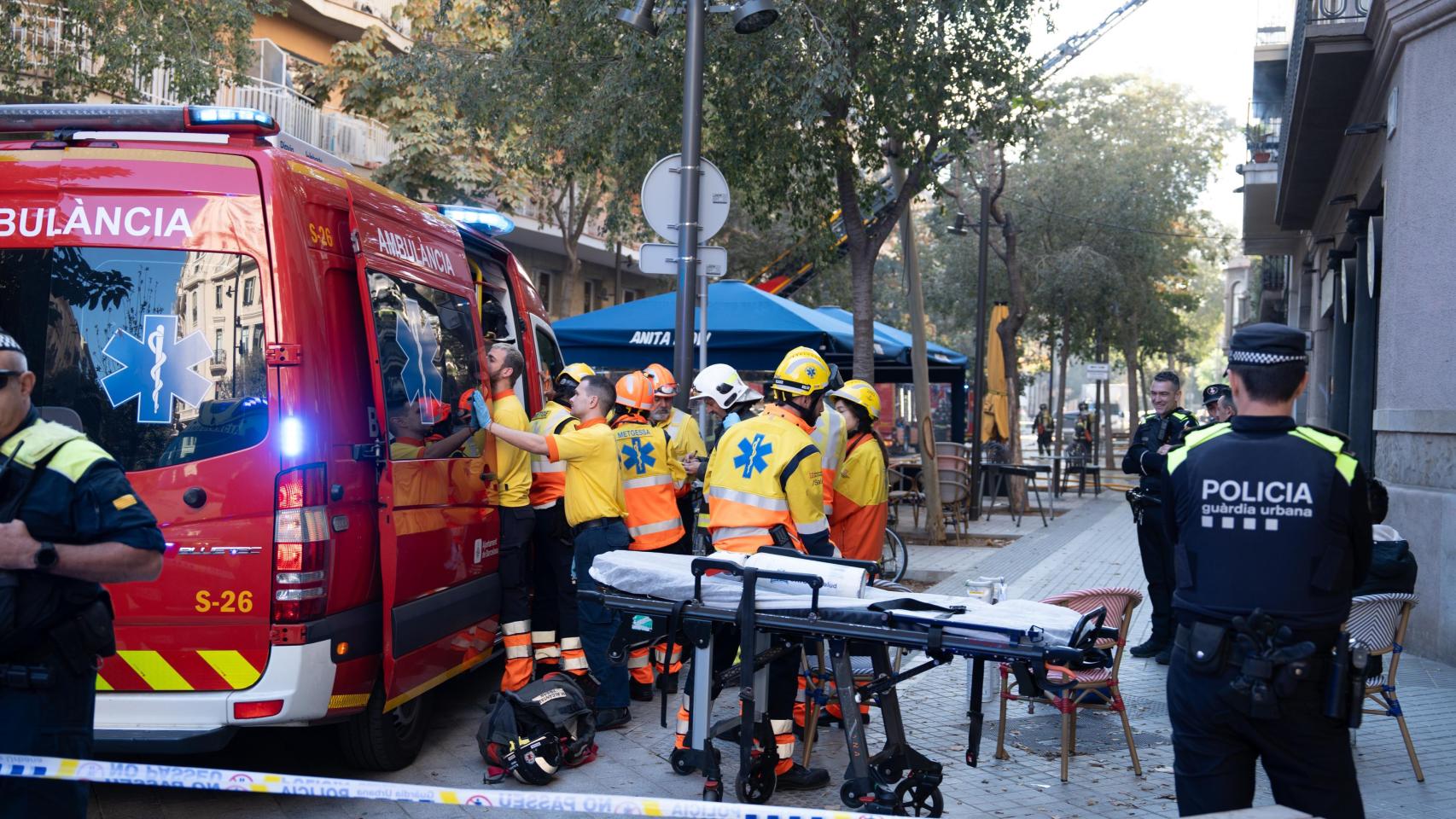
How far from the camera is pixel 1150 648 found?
8883 millimetres

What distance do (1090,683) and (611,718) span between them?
2.46 m

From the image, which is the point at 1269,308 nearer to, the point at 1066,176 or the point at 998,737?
the point at 1066,176

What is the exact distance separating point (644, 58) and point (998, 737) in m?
7.30

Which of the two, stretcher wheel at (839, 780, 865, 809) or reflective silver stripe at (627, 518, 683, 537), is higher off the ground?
reflective silver stripe at (627, 518, 683, 537)

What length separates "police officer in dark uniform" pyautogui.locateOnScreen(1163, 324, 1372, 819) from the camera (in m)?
3.53

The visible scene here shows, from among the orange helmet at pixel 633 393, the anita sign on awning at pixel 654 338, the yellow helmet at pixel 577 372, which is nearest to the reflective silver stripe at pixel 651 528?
the orange helmet at pixel 633 393

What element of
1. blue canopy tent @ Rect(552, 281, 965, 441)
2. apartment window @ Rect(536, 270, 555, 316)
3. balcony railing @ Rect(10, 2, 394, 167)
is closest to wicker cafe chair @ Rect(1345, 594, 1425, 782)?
blue canopy tent @ Rect(552, 281, 965, 441)

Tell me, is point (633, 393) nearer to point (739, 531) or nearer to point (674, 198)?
point (739, 531)

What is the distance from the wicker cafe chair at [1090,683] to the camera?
234 inches

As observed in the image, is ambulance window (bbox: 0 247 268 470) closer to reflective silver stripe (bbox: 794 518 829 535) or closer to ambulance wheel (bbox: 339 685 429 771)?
ambulance wheel (bbox: 339 685 429 771)

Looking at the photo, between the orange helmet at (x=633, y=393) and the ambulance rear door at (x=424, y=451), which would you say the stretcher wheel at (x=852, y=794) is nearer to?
the ambulance rear door at (x=424, y=451)

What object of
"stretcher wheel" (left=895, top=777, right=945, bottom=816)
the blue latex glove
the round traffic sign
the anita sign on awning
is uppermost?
the round traffic sign

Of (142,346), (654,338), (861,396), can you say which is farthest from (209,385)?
(654,338)

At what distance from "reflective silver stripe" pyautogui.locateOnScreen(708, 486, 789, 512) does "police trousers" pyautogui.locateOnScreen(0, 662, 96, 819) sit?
2.97 metres
